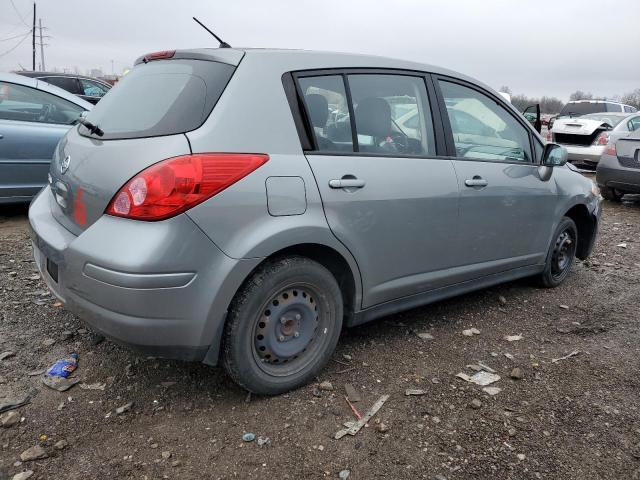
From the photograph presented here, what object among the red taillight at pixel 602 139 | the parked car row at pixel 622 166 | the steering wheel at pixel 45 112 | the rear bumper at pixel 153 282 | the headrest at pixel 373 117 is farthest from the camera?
the red taillight at pixel 602 139

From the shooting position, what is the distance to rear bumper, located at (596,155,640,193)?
823 centimetres

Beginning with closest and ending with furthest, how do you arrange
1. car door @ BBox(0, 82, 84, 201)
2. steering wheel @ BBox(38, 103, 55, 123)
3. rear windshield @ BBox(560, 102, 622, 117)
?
car door @ BBox(0, 82, 84, 201) < steering wheel @ BBox(38, 103, 55, 123) < rear windshield @ BBox(560, 102, 622, 117)

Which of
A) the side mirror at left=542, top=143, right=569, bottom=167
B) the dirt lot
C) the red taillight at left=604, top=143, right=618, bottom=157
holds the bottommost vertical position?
the dirt lot

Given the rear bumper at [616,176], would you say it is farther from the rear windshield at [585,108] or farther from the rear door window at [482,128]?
the rear windshield at [585,108]

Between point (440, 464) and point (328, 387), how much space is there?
76 cm

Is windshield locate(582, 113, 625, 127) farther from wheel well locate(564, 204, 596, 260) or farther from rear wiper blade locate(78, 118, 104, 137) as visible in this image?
rear wiper blade locate(78, 118, 104, 137)

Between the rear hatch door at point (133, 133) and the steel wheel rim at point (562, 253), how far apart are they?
3250 mm

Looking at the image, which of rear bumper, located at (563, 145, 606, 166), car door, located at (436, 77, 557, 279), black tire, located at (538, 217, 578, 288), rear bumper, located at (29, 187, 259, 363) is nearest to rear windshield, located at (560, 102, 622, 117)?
rear bumper, located at (563, 145, 606, 166)

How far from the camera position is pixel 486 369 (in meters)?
3.22

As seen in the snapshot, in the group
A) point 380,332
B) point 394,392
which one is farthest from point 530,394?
point 380,332

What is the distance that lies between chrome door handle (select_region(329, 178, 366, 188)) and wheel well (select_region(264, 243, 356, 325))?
312 millimetres

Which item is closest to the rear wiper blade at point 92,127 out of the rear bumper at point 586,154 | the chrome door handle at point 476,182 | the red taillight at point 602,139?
the chrome door handle at point 476,182

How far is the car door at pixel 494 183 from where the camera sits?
351 cm

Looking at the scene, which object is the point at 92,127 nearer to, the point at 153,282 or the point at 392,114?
the point at 153,282
